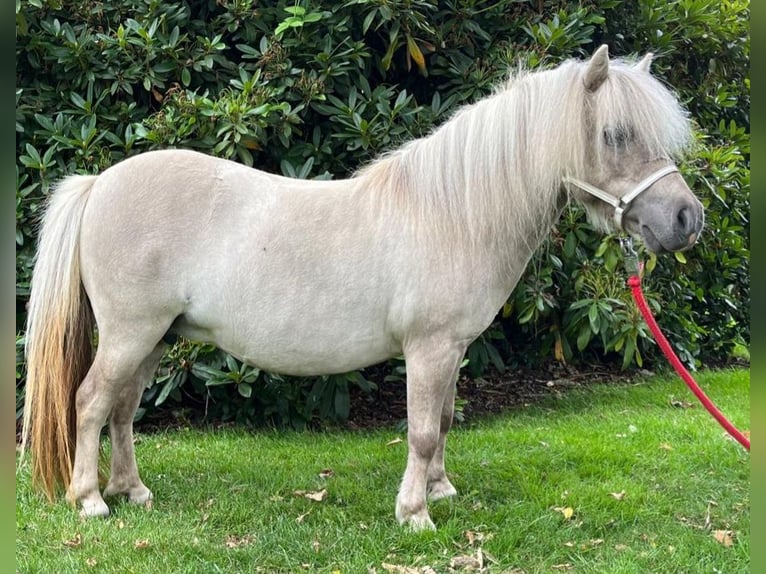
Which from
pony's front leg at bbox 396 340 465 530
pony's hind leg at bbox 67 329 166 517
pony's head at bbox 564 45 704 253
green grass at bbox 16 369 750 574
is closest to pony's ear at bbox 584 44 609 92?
pony's head at bbox 564 45 704 253

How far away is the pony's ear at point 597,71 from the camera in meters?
2.50

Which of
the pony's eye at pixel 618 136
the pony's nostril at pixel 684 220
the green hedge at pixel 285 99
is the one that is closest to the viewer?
the pony's nostril at pixel 684 220

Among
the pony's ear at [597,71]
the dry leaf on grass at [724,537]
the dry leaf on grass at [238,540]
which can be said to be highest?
the pony's ear at [597,71]

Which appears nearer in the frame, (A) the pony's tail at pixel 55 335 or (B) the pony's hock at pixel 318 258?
(B) the pony's hock at pixel 318 258

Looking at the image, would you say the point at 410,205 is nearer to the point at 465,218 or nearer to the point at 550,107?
the point at 465,218

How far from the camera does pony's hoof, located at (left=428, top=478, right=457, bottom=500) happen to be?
326 centimetres

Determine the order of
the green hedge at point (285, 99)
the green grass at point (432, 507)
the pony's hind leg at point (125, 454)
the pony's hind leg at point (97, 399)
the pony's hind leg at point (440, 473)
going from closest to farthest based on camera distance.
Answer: the green grass at point (432, 507) < the pony's hind leg at point (97, 399) < the pony's hind leg at point (125, 454) < the pony's hind leg at point (440, 473) < the green hedge at point (285, 99)

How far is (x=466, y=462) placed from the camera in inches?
151

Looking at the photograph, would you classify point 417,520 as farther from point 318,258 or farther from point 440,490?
point 318,258

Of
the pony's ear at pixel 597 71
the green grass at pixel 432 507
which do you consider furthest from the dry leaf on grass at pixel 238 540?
the pony's ear at pixel 597 71

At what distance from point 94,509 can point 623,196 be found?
2714 mm

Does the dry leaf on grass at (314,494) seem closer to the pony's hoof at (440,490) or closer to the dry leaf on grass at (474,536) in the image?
the pony's hoof at (440,490)

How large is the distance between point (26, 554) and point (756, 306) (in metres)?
2.81

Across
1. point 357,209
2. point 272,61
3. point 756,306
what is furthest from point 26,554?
point 272,61
